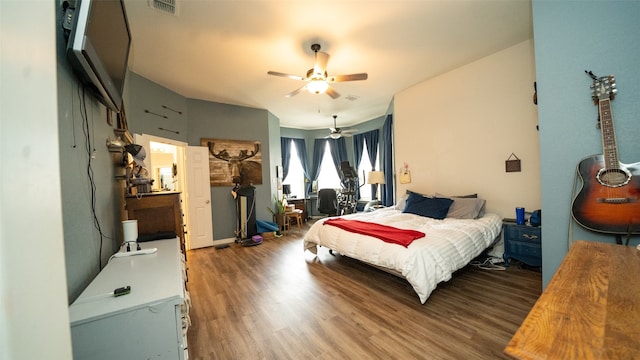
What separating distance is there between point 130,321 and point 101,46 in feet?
4.82

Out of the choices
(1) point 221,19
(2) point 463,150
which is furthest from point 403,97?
(1) point 221,19

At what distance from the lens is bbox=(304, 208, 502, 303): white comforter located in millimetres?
1990

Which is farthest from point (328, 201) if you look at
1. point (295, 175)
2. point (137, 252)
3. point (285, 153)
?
point (137, 252)

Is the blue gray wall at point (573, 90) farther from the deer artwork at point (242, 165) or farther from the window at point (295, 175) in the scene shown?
the window at point (295, 175)

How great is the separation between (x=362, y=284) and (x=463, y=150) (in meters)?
2.54

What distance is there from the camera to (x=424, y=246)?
6.88 feet

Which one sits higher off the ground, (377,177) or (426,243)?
(377,177)

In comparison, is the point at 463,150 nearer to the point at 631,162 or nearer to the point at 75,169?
the point at 631,162

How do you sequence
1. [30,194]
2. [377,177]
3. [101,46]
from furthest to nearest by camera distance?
[377,177] → [101,46] → [30,194]

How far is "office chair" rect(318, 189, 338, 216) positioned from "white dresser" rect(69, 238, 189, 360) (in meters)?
4.85

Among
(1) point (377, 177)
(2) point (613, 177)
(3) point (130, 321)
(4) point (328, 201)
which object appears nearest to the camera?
(3) point (130, 321)

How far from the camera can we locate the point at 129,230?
5.65ft

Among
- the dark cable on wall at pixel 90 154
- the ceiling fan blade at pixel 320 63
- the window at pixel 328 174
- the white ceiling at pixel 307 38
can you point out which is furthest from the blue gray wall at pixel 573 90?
the window at pixel 328 174

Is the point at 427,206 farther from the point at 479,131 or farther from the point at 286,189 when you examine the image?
the point at 286,189
